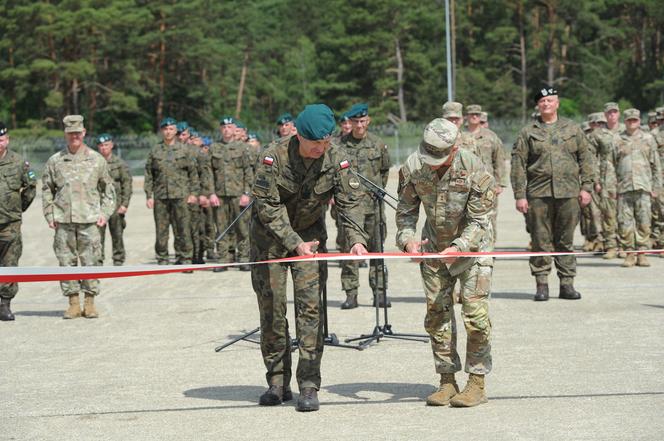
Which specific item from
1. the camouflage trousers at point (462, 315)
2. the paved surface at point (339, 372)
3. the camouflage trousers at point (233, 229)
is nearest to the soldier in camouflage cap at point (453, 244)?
the camouflage trousers at point (462, 315)

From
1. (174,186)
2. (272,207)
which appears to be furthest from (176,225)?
(272,207)

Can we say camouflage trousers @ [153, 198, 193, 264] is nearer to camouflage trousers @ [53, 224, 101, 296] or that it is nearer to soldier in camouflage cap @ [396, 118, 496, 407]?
camouflage trousers @ [53, 224, 101, 296]

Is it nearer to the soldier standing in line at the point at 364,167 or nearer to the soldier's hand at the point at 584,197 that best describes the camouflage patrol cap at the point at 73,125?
the soldier standing in line at the point at 364,167

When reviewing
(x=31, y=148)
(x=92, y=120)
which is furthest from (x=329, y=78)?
(x=31, y=148)

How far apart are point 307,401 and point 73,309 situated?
6172mm

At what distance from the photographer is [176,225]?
18.4 metres

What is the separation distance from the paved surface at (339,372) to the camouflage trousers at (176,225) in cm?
259

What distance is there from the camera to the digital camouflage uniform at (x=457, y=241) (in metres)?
8.19

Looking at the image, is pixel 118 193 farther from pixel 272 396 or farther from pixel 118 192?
pixel 272 396

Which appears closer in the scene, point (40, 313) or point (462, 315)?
point (462, 315)

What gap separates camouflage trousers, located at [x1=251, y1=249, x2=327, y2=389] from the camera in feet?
27.3

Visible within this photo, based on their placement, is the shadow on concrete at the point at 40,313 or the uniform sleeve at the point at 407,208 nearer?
the uniform sleeve at the point at 407,208

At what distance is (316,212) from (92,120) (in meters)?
64.4

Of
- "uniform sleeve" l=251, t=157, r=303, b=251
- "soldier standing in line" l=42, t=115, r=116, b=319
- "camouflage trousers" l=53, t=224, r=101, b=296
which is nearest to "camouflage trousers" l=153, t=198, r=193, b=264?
"soldier standing in line" l=42, t=115, r=116, b=319
